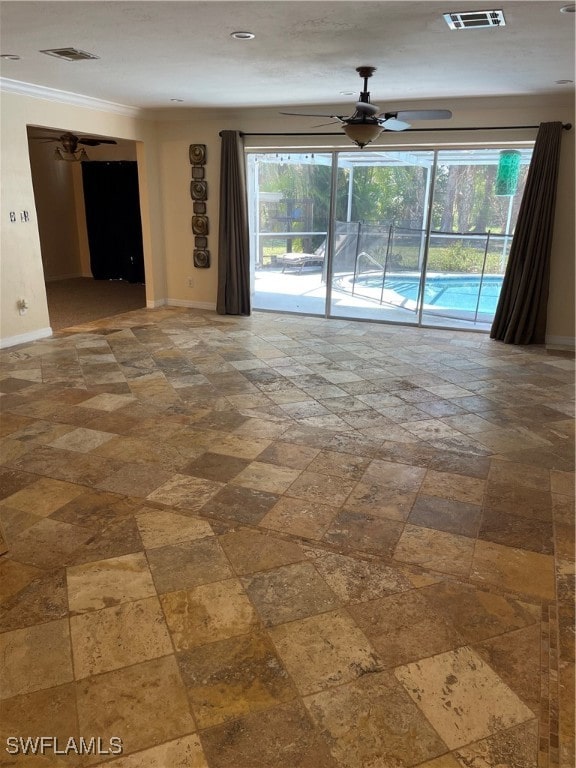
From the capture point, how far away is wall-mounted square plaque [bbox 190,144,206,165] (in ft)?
23.3

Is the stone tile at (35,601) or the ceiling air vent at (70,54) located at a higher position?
the ceiling air vent at (70,54)

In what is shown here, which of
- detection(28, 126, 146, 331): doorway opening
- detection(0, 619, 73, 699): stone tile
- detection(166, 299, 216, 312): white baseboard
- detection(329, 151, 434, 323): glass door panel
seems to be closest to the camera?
detection(0, 619, 73, 699): stone tile

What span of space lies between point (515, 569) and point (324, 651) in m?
1.01

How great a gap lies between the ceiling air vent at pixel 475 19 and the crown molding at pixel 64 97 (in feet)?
13.4

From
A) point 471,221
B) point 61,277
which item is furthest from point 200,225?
point 61,277

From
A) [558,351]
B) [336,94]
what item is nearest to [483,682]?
[558,351]

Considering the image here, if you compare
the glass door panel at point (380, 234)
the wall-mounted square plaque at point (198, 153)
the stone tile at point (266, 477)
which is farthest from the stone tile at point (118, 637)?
the wall-mounted square plaque at point (198, 153)

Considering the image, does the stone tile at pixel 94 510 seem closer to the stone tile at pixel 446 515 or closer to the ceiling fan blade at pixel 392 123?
the stone tile at pixel 446 515

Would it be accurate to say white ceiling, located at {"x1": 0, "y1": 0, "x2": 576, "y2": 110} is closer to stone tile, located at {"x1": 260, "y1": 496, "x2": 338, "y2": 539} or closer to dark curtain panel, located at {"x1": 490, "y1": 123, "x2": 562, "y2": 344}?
dark curtain panel, located at {"x1": 490, "y1": 123, "x2": 562, "y2": 344}

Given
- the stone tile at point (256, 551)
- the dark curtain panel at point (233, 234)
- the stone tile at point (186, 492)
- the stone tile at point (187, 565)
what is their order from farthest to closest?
the dark curtain panel at point (233, 234) < the stone tile at point (186, 492) < the stone tile at point (256, 551) < the stone tile at point (187, 565)

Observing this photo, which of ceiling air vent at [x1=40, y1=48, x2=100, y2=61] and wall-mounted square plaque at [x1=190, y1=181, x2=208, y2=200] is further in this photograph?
wall-mounted square plaque at [x1=190, y1=181, x2=208, y2=200]

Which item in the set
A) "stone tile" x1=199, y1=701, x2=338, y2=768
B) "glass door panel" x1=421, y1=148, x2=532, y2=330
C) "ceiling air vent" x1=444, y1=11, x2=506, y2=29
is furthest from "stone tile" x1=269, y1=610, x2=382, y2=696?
"glass door panel" x1=421, y1=148, x2=532, y2=330

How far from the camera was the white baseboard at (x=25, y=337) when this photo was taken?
570 cm

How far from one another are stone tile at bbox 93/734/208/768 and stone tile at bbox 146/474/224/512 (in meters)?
1.29
